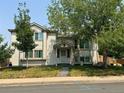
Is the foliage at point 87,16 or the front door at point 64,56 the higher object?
the foliage at point 87,16

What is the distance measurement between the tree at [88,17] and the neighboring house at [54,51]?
28.0ft

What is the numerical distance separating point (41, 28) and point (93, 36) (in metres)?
11.8

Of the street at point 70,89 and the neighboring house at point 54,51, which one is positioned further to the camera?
the neighboring house at point 54,51

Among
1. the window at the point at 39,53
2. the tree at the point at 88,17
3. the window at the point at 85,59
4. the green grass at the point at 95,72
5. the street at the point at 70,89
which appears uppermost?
the tree at the point at 88,17

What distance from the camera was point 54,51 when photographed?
60750 millimetres

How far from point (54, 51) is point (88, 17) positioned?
45.3ft

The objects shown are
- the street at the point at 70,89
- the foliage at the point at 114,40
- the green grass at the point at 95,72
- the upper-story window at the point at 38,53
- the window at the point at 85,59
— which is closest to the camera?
the street at the point at 70,89

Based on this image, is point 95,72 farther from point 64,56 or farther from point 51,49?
point 64,56

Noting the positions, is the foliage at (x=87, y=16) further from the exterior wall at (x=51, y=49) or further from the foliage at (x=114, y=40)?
the exterior wall at (x=51, y=49)

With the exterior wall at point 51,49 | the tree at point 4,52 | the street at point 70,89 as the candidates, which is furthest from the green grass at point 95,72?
the exterior wall at point 51,49

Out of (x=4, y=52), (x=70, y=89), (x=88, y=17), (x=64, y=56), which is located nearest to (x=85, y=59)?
(x=64, y=56)

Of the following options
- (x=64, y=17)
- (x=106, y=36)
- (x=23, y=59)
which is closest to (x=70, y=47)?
(x=23, y=59)

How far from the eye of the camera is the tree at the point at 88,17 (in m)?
47.3

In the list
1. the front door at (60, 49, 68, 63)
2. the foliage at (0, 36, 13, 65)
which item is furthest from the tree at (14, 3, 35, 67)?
the front door at (60, 49, 68, 63)
